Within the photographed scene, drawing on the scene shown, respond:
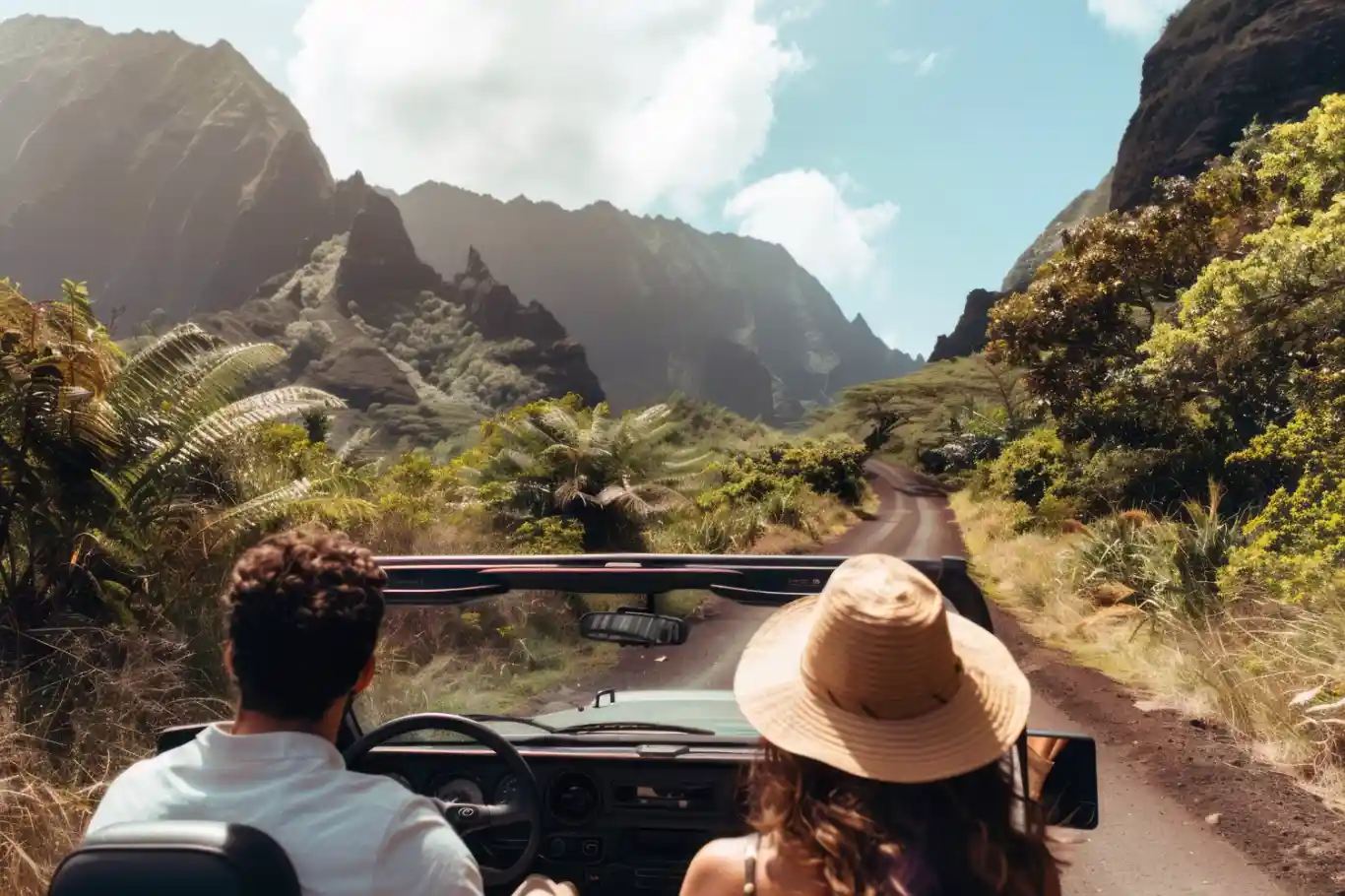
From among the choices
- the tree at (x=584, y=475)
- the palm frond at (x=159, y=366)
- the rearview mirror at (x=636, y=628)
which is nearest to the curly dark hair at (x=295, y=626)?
the rearview mirror at (x=636, y=628)

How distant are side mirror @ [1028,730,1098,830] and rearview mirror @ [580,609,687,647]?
1.03 m

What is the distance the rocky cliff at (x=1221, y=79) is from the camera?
51.3m

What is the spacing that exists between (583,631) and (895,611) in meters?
1.67

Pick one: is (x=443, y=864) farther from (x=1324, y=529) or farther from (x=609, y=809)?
(x=1324, y=529)

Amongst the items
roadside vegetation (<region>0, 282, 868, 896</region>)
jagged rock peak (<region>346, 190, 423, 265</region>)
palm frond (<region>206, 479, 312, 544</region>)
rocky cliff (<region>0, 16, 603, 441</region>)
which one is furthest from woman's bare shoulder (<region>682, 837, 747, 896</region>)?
jagged rock peak (<region>346, 190, 423, 265</region>)

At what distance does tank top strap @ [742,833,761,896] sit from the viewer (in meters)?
1.69

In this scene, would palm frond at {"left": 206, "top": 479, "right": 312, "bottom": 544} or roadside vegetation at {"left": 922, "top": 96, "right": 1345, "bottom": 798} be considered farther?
roadside vegetation at {"left": 922, "top": 96, "right": 1345, "bottom": 798}

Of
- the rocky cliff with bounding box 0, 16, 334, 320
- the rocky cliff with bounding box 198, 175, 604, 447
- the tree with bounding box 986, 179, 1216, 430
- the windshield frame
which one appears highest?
the rocky cliff with bounding box 0, 16, 334, 320

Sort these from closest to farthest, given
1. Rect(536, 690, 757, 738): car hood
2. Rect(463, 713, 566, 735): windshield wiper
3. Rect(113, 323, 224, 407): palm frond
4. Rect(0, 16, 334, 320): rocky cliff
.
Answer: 1. Rect(463, 713, 566, 735): windshield wiper
2. Rect(536, 690, 757, 738): car hood
3. Rect(113, 323, 224, 407): palm frond
4. Rect(0, 16, 334, 320): rocky cliff

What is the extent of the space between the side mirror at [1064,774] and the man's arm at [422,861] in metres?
1.60

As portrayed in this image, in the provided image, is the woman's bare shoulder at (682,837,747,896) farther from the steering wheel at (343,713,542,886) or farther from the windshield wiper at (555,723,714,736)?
the windshield wiper at (555,723,714,736)

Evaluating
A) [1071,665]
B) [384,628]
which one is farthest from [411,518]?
[1071,665]

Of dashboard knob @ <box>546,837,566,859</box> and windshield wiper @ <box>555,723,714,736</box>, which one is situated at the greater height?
windshield wiper @ <box>555,723,714,736</box>

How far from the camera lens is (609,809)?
3.23m
